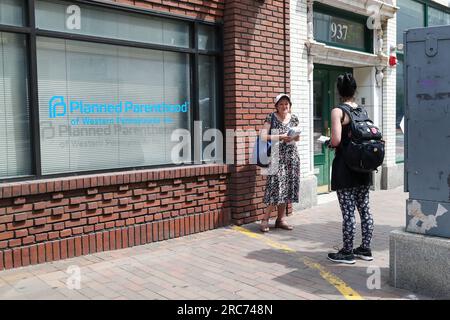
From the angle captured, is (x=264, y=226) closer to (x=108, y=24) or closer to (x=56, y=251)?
(x=56, y=251)

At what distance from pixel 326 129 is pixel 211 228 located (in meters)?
3.65

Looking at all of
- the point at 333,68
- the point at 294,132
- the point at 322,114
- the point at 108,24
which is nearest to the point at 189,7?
the point at 108,24

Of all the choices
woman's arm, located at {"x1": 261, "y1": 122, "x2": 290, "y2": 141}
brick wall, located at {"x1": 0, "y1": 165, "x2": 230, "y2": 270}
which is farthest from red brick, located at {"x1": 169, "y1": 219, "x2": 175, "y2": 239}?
woman's arm, located at {"x1": 261, "y1": 122, "x2": 290, "y2": 141}

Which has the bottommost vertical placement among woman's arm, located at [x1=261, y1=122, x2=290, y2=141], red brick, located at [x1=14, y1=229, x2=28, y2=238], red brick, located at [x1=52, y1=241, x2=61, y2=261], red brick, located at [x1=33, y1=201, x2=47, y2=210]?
Answer: red brick, located at [x1=52, y1=241, x2=61, y2=261]

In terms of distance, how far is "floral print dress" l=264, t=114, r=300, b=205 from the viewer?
6477mm

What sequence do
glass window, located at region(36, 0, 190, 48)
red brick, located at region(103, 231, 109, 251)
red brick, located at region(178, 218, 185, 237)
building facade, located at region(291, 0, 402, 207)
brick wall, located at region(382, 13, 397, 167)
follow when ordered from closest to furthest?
glass window, located at region(36, 0, 190, 48)
red brick, located at region(103, 231, 109, 251)
red brick, located at region(178, 218, 185, 237)
building facade, located at region(291, 0, 402, 207)
brick wall, located at region(382, 13, 397, 167)

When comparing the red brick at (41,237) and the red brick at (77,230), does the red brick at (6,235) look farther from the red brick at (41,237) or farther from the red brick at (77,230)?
the red brick at (77,230)

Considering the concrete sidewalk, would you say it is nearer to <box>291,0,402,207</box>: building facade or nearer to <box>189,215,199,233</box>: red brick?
<box>189,215,199,233</box>: red brick

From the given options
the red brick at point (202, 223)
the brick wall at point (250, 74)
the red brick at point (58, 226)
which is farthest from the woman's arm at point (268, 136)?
the red brick at point (58, 226)

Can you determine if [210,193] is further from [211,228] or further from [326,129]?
[326,129]

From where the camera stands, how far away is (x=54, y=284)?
4426mm

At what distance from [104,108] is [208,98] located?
1.64 meters

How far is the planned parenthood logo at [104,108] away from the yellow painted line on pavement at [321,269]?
1.81 meters

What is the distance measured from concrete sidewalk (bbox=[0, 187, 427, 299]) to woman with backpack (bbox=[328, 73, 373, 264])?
189 millimetres
